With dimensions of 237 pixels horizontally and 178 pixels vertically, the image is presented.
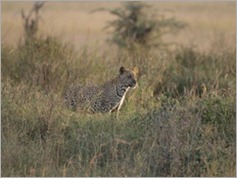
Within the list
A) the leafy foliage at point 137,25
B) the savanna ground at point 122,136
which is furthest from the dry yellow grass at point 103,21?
the savanna ground at point 122,136

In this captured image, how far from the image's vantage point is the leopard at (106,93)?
394 inches

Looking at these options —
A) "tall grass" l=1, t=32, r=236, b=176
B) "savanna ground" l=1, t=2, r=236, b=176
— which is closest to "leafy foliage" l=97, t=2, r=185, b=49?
"savanna ground" l=1, t=2, r=236, b=176

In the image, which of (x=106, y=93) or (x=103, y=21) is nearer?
(x=106, y=93)

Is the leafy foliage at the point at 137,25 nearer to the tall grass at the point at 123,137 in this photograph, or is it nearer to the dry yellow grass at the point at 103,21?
the dry yellow grass at the point at 103,21

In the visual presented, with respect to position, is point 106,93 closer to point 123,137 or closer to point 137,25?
point 123,137

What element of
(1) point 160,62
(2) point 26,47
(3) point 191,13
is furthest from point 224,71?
(3) point 191,13

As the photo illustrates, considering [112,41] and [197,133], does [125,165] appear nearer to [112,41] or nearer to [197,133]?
[197,133]

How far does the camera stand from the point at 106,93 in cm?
1027

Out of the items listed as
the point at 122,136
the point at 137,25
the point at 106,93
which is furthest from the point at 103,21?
the point at 122,136

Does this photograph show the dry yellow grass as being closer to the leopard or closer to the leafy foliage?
the leafy foliage

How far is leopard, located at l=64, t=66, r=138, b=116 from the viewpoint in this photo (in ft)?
32.8

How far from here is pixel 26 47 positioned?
1264 centimetres

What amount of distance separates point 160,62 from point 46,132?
4269 mm

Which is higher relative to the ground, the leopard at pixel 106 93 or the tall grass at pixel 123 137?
the leopard at pixel 106 93
